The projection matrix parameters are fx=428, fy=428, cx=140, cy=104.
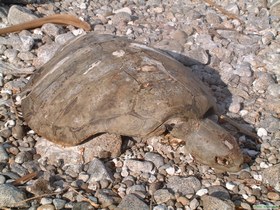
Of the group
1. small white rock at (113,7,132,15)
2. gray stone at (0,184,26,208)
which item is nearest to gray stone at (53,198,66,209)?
gray stone at (0,184,26,208)

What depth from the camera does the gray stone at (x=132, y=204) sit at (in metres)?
2.86

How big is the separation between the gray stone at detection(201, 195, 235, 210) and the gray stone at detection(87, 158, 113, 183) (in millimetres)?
711

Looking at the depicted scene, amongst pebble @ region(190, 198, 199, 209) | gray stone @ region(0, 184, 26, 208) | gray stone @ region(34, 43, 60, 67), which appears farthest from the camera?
gray stone @ region(34, 43, 60, 67)

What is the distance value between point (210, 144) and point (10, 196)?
56.1 inches

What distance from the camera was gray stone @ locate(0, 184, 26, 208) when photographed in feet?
9.34

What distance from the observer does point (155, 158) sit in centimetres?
331

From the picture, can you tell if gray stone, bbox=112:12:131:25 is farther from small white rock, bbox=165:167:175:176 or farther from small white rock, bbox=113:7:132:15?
small white rock, bbox=165:167:175:176

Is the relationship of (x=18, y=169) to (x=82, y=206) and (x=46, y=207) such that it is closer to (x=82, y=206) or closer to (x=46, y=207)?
(x=46, y=207)

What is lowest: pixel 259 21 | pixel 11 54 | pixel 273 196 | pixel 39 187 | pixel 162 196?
pixel 11 54

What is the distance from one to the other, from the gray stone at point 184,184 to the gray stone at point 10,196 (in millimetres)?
1049

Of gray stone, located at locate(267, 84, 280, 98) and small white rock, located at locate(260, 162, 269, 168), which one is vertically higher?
gray stone, located at locate(267, 84, 280, 98)

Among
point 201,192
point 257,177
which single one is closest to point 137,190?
point 201,192

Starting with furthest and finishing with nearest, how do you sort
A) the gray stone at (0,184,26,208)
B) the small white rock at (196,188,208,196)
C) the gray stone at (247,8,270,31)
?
the gray stone at (247,8,270,31), the small white rock at (196,188,208,196), the gray stone at (0,184,26,208)

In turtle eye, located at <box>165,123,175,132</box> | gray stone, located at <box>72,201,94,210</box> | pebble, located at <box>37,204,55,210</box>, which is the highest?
turtle eye, located at <box>165,123,175,132</box>
